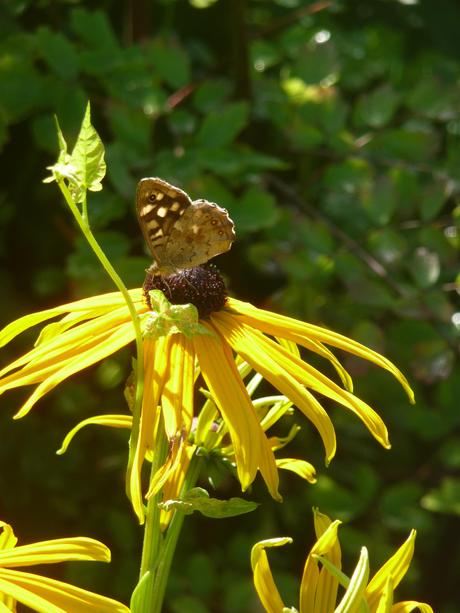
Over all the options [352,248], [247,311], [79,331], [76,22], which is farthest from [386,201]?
[79,331]

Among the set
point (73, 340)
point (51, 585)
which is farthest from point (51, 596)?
point (73, 340)

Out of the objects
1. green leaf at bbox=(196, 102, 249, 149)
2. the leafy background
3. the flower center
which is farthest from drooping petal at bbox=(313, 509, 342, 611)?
green leaf at bbox=(196, 102, 249, 149)

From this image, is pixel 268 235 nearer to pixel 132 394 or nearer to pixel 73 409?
pixel 73 409

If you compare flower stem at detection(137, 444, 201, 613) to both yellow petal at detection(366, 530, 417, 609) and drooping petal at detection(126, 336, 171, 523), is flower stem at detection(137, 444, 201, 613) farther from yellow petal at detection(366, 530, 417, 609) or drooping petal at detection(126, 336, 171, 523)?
yellow petal at detection(366, 530, 417, 609)

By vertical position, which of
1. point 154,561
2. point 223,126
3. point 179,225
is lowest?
point 223,126

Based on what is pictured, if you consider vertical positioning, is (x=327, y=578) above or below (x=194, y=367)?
below

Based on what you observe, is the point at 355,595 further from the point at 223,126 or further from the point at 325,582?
the point at 223,126
